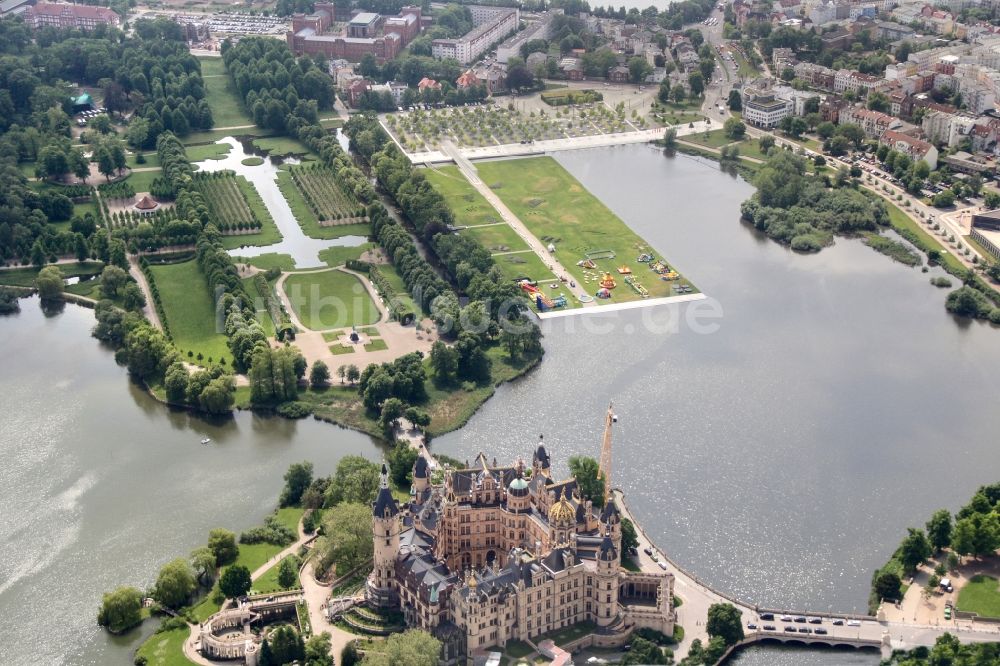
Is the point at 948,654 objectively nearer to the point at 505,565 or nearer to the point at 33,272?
the point at 505,565

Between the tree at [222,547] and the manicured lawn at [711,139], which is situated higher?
the tree at [222,547]

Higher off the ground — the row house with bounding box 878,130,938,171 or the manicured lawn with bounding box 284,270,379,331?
the row house with bounding box 878,130,938,171

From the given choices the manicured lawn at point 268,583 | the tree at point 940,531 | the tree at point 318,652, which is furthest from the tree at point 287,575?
the tree at point 940,531

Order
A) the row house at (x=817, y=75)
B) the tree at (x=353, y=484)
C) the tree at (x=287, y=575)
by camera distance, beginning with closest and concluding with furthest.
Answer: the tree at (x=287, y=575) < the tree at (x=353, y=484) < the row house at (x=817, y=75)

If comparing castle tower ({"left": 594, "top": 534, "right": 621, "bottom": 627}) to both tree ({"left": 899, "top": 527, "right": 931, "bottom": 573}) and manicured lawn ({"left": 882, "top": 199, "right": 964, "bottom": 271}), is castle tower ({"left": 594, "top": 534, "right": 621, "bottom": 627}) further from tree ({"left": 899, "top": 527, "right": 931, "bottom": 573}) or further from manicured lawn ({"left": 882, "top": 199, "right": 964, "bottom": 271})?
manicured lawn ({"left": 882, "top": 199, "right": 964, "bottom": 271})

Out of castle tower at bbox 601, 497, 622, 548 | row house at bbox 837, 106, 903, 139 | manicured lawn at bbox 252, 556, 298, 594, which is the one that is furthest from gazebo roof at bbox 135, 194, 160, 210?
row house at bbox 837, 106, 903, 139

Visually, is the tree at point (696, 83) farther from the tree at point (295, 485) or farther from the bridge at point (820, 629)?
the bridge at point (820, 629)

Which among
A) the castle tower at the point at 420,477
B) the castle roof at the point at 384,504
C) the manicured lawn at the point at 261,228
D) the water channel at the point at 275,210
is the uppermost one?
the castle roof at the point at 384,504
